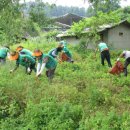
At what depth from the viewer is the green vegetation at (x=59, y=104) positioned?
978 centimetres

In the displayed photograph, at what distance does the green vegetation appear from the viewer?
9776mm

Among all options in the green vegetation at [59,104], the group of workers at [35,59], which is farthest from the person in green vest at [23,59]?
the green vegetation at [59,104]

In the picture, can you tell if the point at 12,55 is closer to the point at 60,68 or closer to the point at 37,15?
the point at 37,15

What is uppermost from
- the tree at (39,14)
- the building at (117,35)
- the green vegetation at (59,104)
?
the tree at (39,14)

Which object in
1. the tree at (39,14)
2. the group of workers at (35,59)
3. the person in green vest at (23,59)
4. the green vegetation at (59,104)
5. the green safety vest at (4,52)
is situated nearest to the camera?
the green vegetation at (59,104)

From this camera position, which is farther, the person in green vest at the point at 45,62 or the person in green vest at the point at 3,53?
the person in green vest at the point at 3,53

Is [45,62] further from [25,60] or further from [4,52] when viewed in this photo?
[4,52]

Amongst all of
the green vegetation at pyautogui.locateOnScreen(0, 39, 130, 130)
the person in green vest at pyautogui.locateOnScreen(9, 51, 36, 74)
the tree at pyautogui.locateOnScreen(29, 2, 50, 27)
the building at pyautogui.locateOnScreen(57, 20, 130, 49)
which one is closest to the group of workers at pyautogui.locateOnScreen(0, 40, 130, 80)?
the person in green vest at pyautogui.locateOnScreen(9, 51, 36, 74)

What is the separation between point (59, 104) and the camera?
10.9 m

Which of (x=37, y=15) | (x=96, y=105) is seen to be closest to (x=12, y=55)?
(x=37, y=15)

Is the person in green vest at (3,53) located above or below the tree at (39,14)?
below

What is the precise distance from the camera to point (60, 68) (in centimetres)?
1869

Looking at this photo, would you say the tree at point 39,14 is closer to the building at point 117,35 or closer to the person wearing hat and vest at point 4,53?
the person wearing hat and vest at point 4,53

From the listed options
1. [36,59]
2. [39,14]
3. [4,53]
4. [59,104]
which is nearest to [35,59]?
[36,59]
